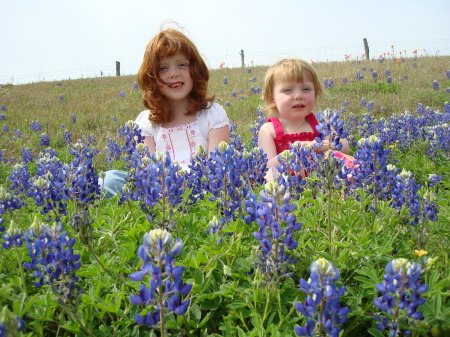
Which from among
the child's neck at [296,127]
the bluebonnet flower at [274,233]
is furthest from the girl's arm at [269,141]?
the bluebonnet flower at [274,233]

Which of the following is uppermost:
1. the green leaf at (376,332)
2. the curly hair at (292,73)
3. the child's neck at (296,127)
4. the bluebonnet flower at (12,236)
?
the curly hair at (292,73)

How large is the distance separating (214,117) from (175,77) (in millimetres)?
604

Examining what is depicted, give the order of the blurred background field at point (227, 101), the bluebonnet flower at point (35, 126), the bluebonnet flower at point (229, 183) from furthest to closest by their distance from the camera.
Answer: the bluebonnet flower at point (35, 126) < the blurred background field at point (227, 101) < the bluebonnet flower at point (229, 183)

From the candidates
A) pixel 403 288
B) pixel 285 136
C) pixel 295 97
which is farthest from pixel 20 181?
pixel 403 288

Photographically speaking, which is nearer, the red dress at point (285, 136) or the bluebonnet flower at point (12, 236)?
the bluebonnet flower at point (12, 236)

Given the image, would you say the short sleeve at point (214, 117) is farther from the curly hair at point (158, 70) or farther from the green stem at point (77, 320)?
the green stem at point (77, 320)

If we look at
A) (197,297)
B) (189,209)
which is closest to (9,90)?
(189,209)

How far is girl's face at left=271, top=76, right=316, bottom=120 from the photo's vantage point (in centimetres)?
379

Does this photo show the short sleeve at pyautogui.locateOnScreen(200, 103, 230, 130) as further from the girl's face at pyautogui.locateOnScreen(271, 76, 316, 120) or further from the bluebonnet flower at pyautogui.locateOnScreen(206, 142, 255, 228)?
the bluebonnet flower at pyautogui.locateOnScreen(206, 142, 255, 228)

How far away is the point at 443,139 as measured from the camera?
4008 mm

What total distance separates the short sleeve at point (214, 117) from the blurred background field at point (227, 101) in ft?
8.07

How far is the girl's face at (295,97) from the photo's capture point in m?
3.79

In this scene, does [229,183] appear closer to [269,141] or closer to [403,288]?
[403,288]

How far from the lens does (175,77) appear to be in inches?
155
